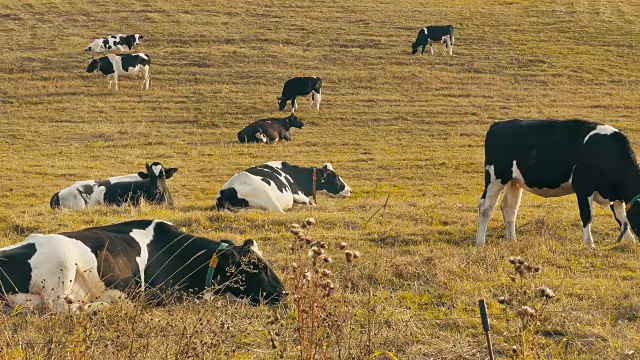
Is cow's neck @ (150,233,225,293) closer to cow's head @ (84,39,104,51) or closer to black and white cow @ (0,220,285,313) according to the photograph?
black and white cow @ (0,220,285,313)

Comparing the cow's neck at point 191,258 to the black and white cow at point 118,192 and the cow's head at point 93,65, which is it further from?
the cow's head at point 93,65

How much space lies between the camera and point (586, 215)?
1263 centimetres

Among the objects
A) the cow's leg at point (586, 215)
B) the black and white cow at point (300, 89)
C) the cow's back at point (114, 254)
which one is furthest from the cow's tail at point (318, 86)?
the cow's back at point (114, 254)

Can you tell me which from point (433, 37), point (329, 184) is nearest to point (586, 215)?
point (329, 184)

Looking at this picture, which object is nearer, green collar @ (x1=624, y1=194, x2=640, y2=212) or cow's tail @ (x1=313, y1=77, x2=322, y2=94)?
green collar @ (x1=624, y1=194, x2=640, y2=212)

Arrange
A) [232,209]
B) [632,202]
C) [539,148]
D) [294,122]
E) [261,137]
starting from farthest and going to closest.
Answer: [294,122] → [261,137] → [232,209] → [539,148] → [632,202]

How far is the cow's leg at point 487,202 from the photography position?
43.0 feet

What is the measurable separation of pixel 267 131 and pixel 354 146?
10.5ft

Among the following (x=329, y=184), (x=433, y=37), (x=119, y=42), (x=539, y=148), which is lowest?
(x=119, y=42)

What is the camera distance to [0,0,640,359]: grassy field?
712 centimetres

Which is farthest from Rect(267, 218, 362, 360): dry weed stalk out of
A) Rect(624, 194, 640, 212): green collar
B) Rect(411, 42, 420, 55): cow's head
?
Rect(411, 42, 420, 55): cow's head

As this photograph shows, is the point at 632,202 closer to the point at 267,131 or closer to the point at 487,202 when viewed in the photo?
the point at 487,202

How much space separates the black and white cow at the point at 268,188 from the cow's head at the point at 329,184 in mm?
650

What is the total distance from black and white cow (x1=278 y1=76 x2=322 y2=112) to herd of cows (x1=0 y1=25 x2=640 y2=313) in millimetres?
16040
